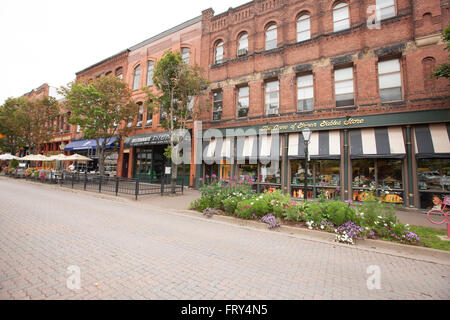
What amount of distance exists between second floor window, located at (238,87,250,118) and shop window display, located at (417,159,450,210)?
418 inches

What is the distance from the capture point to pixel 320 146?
1184 cm

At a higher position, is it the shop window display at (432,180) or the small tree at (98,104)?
the small tree at (98,104)

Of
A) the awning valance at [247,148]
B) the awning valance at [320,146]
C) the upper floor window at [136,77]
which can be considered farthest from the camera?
the upper floor window at [136,77]

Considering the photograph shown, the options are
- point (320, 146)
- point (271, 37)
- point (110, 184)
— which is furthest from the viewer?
point (271, 37)

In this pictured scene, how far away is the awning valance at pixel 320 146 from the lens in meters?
11.4

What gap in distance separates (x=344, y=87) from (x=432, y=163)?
598cm

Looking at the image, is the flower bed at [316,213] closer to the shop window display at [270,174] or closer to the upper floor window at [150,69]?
the shop window display at [270,174]

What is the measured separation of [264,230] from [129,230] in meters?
4.22

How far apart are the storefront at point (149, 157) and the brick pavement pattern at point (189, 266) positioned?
498 inches

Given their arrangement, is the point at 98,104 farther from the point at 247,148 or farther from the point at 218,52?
the point at 247,148

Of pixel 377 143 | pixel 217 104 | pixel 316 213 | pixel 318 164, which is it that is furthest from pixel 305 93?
pixel 316 213

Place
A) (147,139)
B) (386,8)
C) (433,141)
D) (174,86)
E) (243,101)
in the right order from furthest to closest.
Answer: (147,139)
(243,101)
(174,86)
(386,8)
(433,141)

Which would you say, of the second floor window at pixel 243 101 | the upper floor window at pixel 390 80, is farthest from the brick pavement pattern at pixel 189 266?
the second floor window at pixel 243 101
